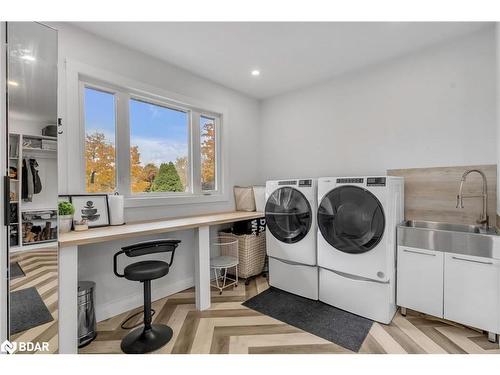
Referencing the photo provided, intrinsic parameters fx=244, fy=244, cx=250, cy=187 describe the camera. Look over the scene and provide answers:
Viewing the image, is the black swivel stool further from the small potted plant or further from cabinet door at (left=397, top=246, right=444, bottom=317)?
cabinet door at (left=397, top=246, right=444, bottom=317)

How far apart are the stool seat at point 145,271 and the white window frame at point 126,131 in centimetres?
80

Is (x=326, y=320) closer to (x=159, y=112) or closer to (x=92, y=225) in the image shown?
(x=92, y=225)

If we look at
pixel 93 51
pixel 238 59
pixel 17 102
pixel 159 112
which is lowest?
pixel 17 102

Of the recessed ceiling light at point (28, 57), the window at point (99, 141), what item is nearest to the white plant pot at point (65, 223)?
the window at point (99, 141)

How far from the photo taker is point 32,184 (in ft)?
4.66

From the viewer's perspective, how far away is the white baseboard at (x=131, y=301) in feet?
7.14

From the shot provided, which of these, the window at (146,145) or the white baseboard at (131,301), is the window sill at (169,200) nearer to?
the window at (146,145)

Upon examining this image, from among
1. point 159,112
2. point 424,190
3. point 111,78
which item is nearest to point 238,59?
point 159,112

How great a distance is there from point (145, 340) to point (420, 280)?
7.48 feet

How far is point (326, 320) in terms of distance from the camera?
85.0 inches

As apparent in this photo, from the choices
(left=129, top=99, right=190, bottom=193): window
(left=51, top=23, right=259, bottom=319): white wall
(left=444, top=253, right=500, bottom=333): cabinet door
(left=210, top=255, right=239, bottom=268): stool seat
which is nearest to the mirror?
(left=51, top=23, right=259, bottom=319): white wall
